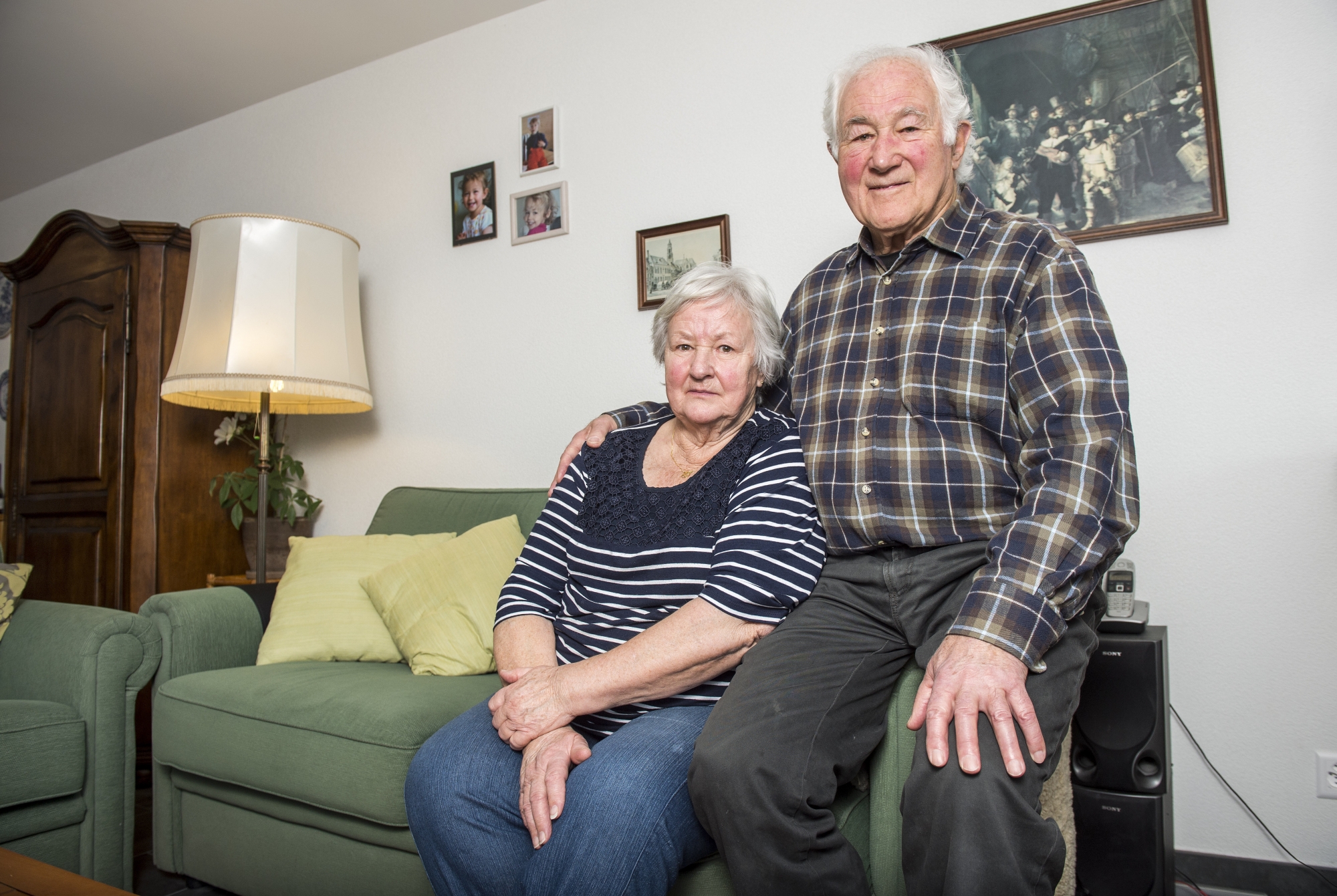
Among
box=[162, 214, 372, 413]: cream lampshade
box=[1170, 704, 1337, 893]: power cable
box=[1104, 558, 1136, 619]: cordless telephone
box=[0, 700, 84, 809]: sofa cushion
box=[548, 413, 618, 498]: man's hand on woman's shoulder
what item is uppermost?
box=[162, 214, 372, 413]: cream lampshade

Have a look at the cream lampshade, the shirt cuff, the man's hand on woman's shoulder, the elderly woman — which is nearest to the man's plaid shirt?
the shirt cuff

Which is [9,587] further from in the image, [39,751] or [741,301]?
[741,301]

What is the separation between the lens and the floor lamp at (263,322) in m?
2.45

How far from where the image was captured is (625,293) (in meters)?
2.47

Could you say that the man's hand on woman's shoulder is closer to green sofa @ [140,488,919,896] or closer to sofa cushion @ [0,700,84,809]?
green sofa @ [140,488,919,896]

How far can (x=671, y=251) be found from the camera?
2.38 metres

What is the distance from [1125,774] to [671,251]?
1.66 m

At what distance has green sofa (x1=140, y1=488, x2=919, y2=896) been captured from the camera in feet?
3.83

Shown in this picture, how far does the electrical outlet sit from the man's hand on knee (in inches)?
44.4

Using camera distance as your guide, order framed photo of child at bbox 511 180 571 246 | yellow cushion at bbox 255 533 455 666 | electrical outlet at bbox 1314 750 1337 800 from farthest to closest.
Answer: framed photo of child at bbox 511 180 571 246 < yellow cushion at bbox 255 533 455 666 < electrical outlet at bbox 1314 750 1337 800

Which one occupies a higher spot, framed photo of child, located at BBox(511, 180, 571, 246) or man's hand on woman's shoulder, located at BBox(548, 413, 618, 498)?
framed photo of child, located at BBox(511, 180, 571, 246)

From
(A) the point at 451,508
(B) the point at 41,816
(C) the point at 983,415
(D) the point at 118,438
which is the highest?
(D) the point at 118,438

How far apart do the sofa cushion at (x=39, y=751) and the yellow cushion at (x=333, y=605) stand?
14.6 inches

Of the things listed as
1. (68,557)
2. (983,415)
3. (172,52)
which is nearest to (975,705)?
(983,415)
